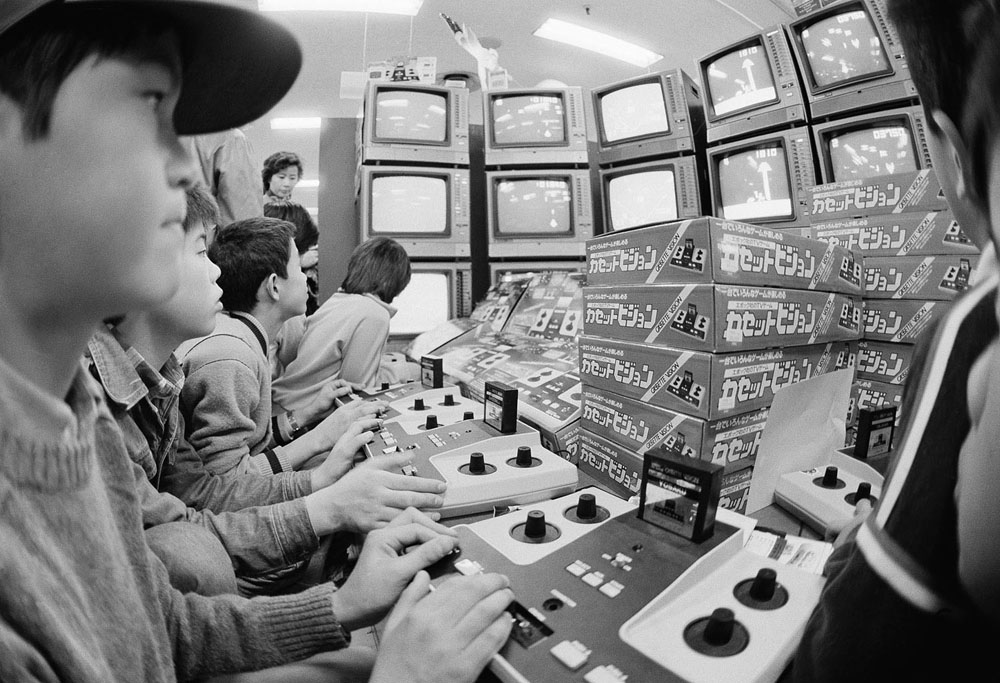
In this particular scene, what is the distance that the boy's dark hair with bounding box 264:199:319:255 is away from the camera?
3023 millimetres

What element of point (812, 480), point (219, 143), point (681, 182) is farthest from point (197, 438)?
point (681, 182)

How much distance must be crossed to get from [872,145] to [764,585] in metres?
2.45

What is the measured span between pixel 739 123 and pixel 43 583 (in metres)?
3.15

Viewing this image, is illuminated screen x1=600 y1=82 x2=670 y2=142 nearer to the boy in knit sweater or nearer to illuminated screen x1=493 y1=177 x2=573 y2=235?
illuminated screen x1=493 y1=177 x2=573 y2=235

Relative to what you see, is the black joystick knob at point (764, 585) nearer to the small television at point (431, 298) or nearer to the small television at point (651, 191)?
the small television at point (651, 191)

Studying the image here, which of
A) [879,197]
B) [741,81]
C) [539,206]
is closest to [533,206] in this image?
[539,206]

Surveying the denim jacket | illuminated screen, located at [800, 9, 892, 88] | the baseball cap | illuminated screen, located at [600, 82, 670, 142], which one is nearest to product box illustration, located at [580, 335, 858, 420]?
the denim jacket

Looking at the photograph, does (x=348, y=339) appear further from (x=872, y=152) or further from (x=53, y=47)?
(x=872, y=152)

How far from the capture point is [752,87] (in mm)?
2703

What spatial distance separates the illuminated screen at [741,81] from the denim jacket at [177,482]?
2830 millimetres

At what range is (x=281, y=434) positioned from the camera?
7.23ft

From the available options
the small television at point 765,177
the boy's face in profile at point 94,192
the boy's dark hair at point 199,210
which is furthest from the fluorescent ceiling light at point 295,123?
the boy's face in profile at point 94,192

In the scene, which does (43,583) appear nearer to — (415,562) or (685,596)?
(415,562)

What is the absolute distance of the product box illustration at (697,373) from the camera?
1.12 meters
